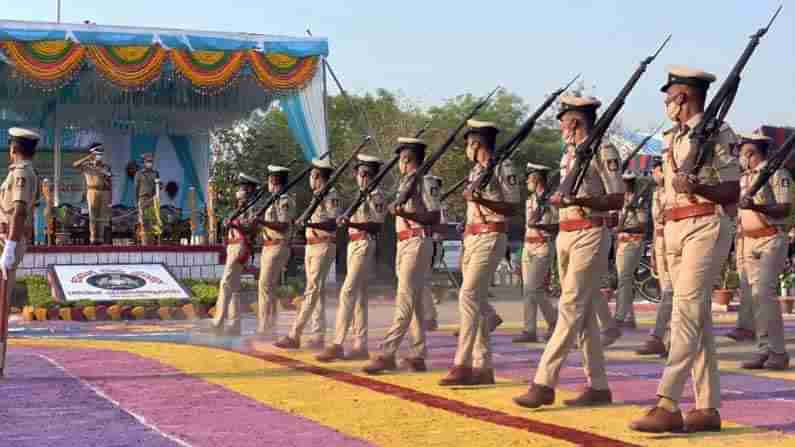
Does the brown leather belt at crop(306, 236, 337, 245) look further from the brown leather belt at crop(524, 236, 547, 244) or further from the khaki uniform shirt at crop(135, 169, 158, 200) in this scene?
the khaki uniform shirt at crop(135, 169, 158, 200)

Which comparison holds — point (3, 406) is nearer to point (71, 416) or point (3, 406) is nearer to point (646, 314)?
point (71, 416)

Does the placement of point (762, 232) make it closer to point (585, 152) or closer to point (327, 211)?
point (585, 152)

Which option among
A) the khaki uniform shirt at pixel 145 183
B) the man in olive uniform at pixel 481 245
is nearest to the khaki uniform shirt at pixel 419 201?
the man in olive uniform at pixel 481 245

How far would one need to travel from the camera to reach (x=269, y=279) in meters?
12.8

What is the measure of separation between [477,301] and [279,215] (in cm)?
465

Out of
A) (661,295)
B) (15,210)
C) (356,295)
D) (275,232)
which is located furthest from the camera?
(275,232)

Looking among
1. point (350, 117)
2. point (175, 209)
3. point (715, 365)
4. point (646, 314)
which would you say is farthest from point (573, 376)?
point (350, 117)

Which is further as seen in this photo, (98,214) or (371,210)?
(98,214)

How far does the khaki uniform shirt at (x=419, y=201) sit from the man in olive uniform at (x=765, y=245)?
2489 millimetres

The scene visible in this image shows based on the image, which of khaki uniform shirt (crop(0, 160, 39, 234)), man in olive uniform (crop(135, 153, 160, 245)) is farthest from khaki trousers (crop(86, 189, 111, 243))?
khaki uniform shirt (crop(0, 160, 39, 234))

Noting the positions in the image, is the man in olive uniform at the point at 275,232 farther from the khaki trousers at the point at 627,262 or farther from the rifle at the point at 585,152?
the rifle at the point at 585,152

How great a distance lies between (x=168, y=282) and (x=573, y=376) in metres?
11.4

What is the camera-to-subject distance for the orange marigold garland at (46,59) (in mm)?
21219

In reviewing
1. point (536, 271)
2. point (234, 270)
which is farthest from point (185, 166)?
point (536, 271)
